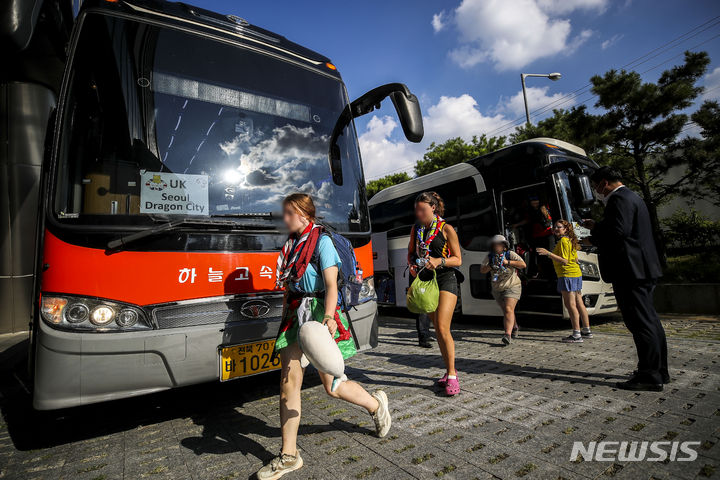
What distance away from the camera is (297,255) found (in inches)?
97.4

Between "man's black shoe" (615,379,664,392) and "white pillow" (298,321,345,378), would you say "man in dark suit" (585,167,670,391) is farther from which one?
"white pillow" (298,321,345,378)

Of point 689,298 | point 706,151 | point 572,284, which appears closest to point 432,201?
point 572,284

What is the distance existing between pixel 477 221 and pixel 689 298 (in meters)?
4.73

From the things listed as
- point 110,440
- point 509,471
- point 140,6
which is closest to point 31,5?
point 140,6

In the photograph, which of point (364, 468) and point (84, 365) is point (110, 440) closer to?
point (84, 365)

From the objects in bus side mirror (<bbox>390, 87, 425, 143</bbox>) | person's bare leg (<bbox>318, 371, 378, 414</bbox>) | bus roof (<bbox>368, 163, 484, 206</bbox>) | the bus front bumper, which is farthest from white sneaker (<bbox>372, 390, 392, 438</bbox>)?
bus roof (<bbox>368, 163, 484, 206</bbox>)

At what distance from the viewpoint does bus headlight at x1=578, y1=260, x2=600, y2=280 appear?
6535mm

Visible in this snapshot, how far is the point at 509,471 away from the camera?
7.45 feet

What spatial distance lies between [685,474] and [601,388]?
4.99 feet

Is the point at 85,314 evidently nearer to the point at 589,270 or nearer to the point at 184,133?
the point at 184,133

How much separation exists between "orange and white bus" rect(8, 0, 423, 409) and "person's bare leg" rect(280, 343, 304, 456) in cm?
71

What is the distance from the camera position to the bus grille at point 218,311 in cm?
279

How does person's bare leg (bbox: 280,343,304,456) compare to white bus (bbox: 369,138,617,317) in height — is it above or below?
below

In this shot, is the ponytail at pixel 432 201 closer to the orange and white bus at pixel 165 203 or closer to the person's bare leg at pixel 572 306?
the orange and white bus at pixel 165 203
